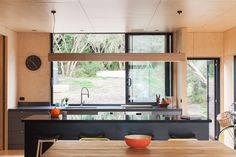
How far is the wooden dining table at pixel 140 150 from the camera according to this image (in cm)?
285

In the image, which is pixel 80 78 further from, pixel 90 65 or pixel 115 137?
pixel 115 137

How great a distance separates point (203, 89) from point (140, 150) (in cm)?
545

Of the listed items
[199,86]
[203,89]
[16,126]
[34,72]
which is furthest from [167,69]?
[16,126]

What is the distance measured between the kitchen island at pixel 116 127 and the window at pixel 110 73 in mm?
2847

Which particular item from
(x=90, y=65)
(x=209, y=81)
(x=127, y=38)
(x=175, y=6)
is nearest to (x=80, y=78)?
(x=90, y=65)

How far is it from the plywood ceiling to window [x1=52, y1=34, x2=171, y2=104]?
499mm

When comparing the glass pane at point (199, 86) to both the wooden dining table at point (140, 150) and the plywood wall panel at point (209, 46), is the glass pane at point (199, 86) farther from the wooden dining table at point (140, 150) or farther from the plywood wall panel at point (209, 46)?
the wooden dining table at point (140, 150)

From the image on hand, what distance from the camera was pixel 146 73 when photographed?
808 centimetres

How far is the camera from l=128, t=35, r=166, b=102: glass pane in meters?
7.99

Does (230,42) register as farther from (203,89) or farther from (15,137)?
(15,137)

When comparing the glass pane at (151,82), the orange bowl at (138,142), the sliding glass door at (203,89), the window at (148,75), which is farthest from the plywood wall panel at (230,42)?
the orange bowl at (138,142)

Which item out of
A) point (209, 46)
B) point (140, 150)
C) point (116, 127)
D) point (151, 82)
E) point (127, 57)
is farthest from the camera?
point (151, 82)

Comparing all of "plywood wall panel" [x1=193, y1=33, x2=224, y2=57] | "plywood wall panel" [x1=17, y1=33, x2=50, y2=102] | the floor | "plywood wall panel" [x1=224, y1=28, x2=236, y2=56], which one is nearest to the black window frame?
"plywood wall panel" [x1=193, y1=33, x2=224, y2=57]

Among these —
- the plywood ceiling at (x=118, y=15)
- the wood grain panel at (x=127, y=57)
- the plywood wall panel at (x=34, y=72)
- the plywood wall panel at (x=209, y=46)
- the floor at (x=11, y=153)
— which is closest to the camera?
the plywood ceiling at (x=118, y=15)
